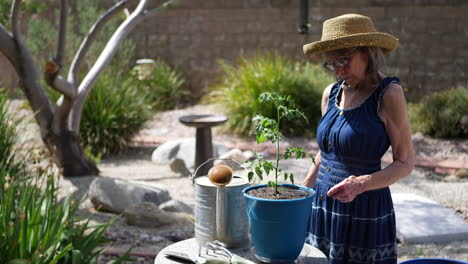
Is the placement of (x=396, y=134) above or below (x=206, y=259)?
above

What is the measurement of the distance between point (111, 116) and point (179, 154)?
1.08 metres

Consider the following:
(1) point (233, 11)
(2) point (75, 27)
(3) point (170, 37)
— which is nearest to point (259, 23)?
(1) point (233, 11)

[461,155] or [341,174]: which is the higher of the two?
[341,174]

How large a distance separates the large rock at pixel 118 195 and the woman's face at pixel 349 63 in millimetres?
3326

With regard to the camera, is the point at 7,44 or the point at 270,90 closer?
the point at 7,44

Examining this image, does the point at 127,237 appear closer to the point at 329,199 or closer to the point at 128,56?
the point at 329,199

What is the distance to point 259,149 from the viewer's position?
25.7ft

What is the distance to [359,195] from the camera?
7.74ft

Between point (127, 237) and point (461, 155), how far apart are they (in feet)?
15.8

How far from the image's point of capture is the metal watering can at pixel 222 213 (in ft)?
6.41

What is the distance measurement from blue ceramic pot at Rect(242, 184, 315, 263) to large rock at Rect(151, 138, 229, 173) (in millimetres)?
5312

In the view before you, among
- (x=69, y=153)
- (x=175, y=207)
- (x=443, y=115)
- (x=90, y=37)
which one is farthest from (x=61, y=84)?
(x=443, y=115)

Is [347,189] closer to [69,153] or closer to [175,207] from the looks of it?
[175,207]

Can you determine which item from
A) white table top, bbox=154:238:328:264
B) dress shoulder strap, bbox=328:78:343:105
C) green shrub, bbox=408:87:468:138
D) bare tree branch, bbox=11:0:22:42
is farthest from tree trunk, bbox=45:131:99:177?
green shrub, bbox=408:87:468:138
